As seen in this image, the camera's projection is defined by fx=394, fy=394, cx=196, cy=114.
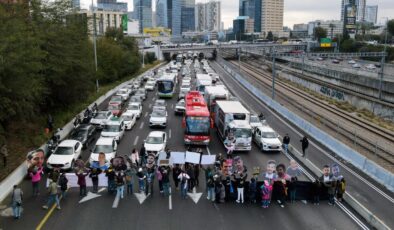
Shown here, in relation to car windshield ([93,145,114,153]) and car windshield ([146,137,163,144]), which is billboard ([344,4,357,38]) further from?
car windshield ([93,145,114,153])

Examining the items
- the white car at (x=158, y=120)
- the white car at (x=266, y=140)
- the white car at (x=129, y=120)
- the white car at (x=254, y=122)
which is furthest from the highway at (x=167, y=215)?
the white car at (x=158, y=120)

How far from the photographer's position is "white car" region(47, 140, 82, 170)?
2234 cm

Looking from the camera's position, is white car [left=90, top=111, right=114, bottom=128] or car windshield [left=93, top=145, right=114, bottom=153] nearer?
car windshield [left=93, top=145, right=114, bottom=153]

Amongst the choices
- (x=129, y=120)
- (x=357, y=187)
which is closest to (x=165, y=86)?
(x=129, y=120)

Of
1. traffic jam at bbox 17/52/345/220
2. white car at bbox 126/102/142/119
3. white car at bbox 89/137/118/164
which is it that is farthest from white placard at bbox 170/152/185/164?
white car at bbox 126/102/142/119

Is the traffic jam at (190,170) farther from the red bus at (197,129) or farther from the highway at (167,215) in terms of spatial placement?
the highway at (167,215)

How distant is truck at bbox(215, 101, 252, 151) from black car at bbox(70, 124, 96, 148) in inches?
387

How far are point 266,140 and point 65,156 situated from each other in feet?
45.1

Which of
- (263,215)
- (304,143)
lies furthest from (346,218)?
(304,143)

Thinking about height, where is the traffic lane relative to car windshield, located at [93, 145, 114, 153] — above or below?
below

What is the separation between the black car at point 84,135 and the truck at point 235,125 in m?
9.83

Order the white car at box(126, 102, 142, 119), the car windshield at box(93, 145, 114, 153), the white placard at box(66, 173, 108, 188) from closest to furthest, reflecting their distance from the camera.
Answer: the white placard at box(66, 173, 108, 188)
the car windshield at box(93, 145, 114, 153)
the white car at box(126, 102, 142, 119)

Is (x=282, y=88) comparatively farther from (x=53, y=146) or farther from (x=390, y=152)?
(x=53, y=146)

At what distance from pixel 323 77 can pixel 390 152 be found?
55.1m
